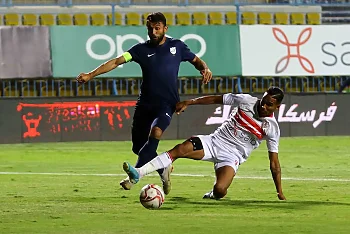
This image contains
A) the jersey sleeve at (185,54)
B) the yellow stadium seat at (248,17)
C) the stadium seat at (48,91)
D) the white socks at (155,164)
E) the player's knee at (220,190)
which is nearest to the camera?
the white socks at (155,164)

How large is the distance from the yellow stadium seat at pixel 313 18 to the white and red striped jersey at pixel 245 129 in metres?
16.7

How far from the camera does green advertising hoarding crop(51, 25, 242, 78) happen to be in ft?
84.2

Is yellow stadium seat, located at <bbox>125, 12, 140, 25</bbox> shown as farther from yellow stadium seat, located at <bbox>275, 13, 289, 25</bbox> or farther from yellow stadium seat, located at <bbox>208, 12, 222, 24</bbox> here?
yellow stadium seat, located at <bbox>275, 13, 289, 25</bbox>

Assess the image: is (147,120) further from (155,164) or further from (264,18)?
(264,18)

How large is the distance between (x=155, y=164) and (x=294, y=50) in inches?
641

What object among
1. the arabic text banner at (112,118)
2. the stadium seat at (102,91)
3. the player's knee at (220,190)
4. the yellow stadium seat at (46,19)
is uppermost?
the yellow stadium seat at (46,19)

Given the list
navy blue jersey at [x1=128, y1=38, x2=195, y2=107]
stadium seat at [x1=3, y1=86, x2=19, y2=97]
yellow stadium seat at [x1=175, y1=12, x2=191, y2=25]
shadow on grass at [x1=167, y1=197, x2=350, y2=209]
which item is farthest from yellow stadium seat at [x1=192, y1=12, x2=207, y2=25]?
shadow on grass at [x1=167, y1=197, x2=350, y2=209]

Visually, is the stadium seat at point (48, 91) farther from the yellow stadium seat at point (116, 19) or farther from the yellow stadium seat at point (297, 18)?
the yellow stadium seat at point (297, 18)

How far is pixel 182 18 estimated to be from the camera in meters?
27.3

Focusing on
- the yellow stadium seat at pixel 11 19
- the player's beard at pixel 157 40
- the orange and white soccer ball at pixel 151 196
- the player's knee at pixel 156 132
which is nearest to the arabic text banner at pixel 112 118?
the yellow stadium seat at pixel 11 19

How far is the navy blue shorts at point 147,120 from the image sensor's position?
485 inches

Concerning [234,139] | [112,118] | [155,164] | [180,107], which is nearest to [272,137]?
[234,139]

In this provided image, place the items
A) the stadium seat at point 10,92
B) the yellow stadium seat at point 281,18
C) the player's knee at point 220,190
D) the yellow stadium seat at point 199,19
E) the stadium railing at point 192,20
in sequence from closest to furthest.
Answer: the player's knee at point 220,190 → the stadium seat at point 10,92 → the stadium railing at point 192,20 → the yellow stadium seat at point 199,19 → the yellow stadium seat at point 281,18

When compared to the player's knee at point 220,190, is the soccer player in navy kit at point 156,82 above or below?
above
